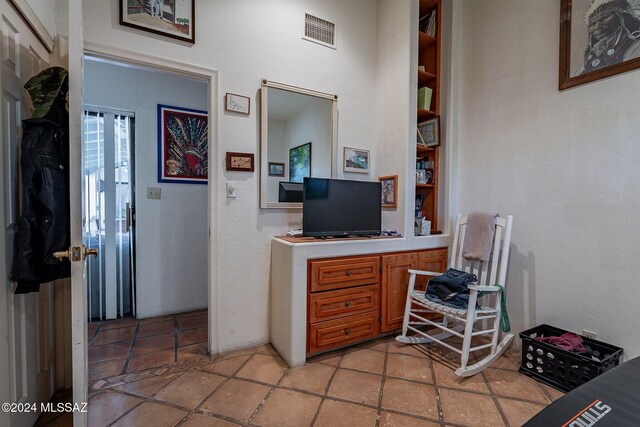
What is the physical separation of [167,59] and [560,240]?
306cm

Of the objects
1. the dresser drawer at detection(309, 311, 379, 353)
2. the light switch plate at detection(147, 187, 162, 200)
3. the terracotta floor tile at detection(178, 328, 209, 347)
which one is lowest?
the terracotta floor tile at detection(178, 328, 209, 347)

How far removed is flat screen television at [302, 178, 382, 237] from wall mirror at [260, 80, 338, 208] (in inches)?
10.3

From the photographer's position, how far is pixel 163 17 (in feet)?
6.30

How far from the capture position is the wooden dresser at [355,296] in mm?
2043

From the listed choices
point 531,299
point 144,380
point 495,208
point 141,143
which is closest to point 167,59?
point 141,143

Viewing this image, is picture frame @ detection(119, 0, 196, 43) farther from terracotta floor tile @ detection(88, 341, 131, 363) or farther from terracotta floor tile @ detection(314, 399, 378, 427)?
terracotta floor tile @ detection(314, 399, 378, 427)

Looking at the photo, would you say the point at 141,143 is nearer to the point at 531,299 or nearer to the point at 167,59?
the point at 167,59

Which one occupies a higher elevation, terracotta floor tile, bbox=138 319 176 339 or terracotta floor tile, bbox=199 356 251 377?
terracotta floor tile, bbox=138 319 176 339

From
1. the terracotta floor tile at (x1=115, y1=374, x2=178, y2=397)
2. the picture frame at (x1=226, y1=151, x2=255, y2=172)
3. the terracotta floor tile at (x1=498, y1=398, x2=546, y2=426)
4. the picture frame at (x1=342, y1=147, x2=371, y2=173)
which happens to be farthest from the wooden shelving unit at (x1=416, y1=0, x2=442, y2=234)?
the terracotta floor tile at (x1=115, y1=374, x2=178, y2=397)

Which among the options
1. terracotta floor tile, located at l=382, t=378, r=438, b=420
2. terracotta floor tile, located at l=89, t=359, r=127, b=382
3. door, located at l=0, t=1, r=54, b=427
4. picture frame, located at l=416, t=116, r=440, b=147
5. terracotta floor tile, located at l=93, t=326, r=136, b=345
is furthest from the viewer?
picture frame, located at l=416, t=116, r=440, b=147

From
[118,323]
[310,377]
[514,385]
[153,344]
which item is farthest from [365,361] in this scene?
[118,323]

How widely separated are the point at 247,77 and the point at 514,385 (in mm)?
2851

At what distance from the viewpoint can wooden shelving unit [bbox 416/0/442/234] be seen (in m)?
2.65

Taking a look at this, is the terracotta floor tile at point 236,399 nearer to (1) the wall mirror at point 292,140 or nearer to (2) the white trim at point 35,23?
(1) the wall mirror at point 292,140
